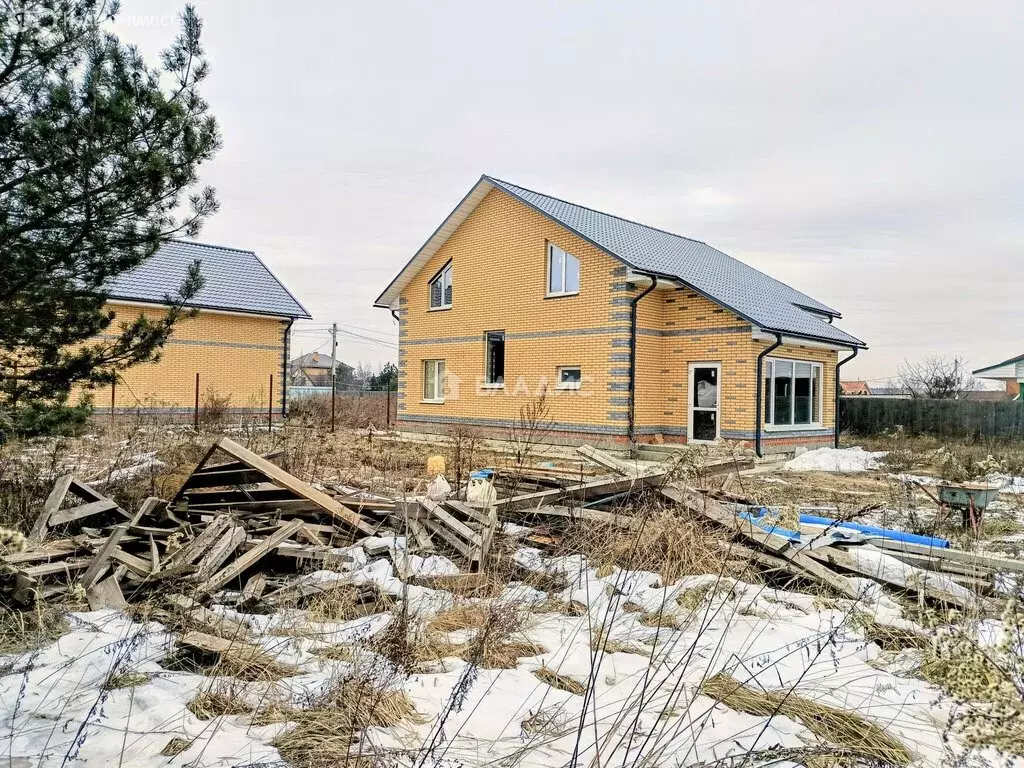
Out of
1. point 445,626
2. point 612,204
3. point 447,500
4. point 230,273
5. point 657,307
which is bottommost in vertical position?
point 445,626

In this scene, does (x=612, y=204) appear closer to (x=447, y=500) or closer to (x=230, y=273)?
(x=230, y=273)

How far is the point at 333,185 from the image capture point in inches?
612

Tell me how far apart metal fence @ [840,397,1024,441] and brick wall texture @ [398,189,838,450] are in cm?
446

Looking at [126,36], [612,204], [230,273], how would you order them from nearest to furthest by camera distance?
[126,36]
[230,273]
[612,204]

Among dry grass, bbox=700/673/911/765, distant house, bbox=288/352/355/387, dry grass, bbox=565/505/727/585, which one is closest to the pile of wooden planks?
dry grass, bbox=565/505/727/585

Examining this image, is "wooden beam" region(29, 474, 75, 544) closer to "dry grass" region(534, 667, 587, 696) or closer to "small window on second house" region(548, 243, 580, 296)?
"dry grass" region(534, 667, 587, 696)

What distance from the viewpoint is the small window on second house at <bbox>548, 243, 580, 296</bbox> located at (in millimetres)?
16453

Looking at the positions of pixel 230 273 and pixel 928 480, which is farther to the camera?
pixel 230 273

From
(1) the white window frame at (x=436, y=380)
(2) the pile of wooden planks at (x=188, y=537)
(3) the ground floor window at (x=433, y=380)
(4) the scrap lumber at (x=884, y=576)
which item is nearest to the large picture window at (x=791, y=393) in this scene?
(1) the white window frame at (x=436, y=380)

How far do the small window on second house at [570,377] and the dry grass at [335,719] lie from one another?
534 inches

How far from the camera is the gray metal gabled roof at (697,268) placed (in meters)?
15.4

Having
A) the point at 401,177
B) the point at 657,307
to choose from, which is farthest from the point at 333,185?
the point at 657,307

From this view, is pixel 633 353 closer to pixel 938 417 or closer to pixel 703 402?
pixel 703 402

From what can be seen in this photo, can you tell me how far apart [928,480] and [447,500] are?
975 cm
